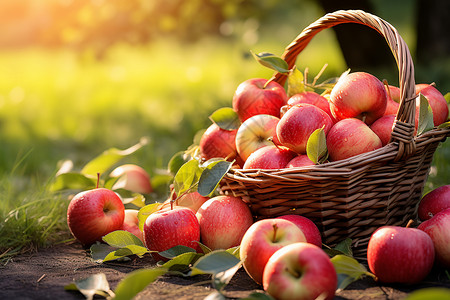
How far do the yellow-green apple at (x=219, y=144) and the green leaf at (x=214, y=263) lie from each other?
566mm

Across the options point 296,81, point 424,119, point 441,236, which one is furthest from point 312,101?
point 441,236

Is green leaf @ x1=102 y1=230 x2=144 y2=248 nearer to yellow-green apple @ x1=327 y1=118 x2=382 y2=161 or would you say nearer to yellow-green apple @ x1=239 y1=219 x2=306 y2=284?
yellow-green apple @ x1=239 y1=219 x2=306 y2=284

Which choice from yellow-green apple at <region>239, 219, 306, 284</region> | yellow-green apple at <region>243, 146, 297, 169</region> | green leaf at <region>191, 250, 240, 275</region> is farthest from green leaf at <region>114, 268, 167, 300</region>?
yellow-green apple at <region>243, 146, 297, 169</region>

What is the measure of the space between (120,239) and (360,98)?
948 millimetres

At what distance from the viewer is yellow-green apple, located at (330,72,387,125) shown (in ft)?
5.69

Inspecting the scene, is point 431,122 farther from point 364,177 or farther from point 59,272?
point 59,272

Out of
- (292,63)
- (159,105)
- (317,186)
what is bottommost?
(159,105)

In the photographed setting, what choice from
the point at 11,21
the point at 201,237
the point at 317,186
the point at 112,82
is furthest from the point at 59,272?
the point at 11,21

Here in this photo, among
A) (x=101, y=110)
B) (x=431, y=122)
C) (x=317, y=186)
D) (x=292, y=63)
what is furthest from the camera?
(x=101, y=110)

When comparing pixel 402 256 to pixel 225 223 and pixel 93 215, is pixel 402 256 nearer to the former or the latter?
pixel 225 223

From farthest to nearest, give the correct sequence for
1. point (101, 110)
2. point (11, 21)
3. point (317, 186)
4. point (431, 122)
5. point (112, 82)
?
point (11, 21), point (112, 82), point (101, 110), point (431, 122), point (317, 186)

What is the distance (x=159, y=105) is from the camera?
5355 mm

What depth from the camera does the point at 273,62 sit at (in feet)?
6.52

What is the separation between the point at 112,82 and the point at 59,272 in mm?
5475
